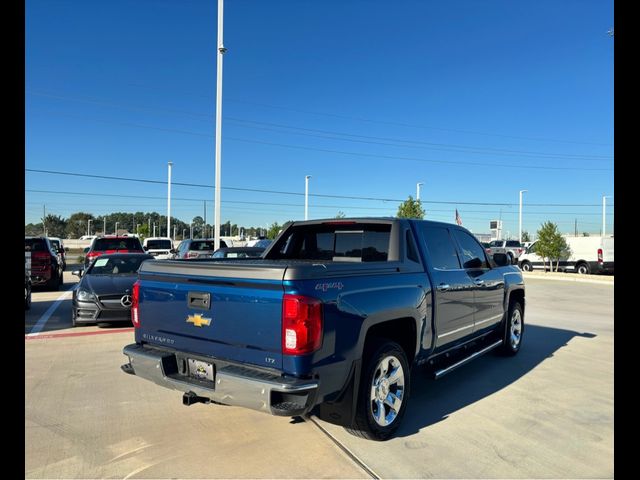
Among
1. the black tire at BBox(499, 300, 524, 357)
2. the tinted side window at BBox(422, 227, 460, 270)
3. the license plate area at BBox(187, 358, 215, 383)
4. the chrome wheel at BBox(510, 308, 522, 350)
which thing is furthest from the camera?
the chrome wheel at BBox(510, 308, 522, 350)

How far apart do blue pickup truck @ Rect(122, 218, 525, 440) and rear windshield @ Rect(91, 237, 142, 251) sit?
12.4 metres

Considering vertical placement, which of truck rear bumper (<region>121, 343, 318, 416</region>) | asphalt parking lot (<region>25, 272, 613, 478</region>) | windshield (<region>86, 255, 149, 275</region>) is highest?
windshield (<region>86, 255, 149, 275</region>)

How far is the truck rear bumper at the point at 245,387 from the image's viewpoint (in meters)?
3.04

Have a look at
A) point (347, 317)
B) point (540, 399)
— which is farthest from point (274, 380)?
point (540, 399)

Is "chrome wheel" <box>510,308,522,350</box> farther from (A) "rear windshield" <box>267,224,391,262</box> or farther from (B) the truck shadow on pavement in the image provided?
(A) "rear windshield" <box>267,224,391,262</box>

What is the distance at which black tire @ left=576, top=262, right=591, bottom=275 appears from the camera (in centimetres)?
2584

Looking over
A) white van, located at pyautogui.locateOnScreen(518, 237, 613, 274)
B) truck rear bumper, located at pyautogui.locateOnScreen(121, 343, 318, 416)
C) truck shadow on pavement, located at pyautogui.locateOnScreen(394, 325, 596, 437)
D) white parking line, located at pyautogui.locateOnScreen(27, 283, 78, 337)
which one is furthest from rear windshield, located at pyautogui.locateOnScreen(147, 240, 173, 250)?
truck rear bumper, located at pyautogui.locateOnScreen(121, 343, 318, 416)

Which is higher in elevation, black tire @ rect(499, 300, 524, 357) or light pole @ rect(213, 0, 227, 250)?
light pole @ rect(213, 0, 227, 250)

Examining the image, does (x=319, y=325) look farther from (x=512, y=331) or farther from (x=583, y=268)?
(x=583, y=268)

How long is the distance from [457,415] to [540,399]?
3.70ft

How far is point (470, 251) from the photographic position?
18.8ft

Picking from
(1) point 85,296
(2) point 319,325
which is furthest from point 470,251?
(1) point 85,296

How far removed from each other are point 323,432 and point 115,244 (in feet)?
45.2

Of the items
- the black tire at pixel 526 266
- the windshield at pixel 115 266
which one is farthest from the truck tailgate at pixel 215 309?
the black tire at pixel 526 266
